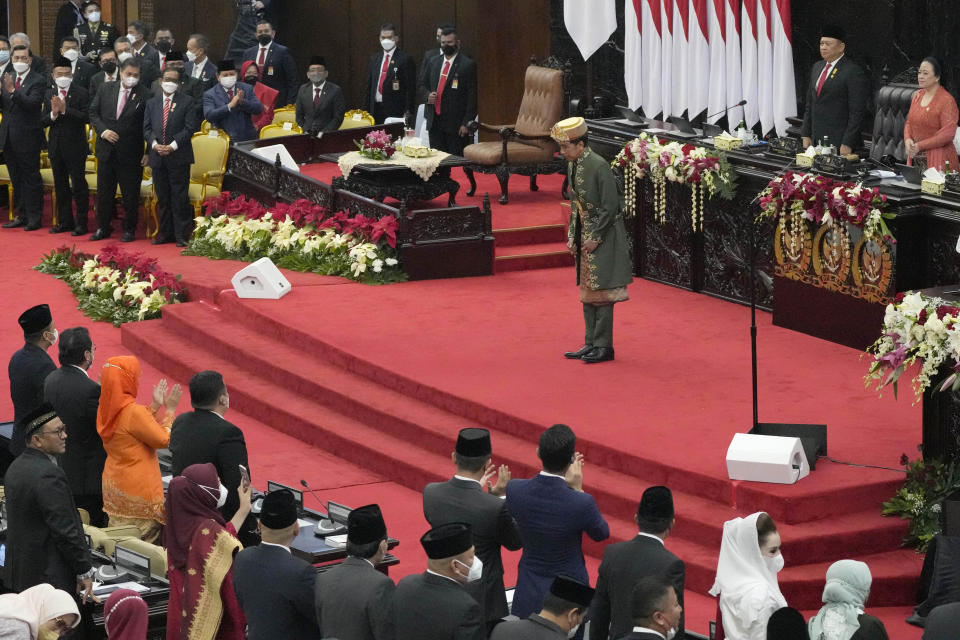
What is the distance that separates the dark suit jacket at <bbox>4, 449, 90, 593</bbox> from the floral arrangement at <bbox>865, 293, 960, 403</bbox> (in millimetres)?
3839

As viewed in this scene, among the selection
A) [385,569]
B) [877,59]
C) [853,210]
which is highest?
[877,59]

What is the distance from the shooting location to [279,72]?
18656 mm

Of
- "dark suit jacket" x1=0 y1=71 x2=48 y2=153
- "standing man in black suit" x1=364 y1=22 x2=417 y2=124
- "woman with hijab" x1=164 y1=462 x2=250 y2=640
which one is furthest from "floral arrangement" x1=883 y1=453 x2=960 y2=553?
"dark suit jacket" x1=0 y1=71 x2=48 y2=153

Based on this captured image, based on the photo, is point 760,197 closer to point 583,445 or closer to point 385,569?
point 583,445

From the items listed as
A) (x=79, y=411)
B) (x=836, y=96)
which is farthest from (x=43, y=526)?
(x=836, y=96)

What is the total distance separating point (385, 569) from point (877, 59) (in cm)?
798

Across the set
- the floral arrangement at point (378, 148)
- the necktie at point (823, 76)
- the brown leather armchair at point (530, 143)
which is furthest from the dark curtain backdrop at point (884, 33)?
the floral arrangement at point (378, 148)

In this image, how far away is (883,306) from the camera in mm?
10484

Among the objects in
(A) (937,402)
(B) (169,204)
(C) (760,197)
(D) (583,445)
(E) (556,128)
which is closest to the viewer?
(A) (937,402)

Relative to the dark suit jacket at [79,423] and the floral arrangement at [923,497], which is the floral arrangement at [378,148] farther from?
the floral arrangement at [923,497]

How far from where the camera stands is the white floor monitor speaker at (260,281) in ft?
41.0

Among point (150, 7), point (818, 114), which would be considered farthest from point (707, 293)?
point (150, 7)

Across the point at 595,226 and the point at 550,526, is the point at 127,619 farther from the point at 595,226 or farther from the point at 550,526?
the point at 595,226

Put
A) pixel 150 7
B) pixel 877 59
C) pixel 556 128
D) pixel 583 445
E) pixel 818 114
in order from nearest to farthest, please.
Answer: pixel 583 445, pixel 556 128, pixel 818 114, pixel 877 59, pixel 150 7
